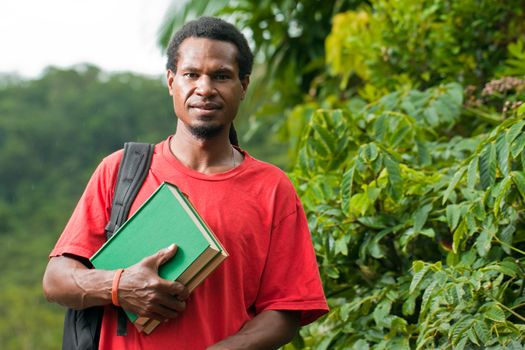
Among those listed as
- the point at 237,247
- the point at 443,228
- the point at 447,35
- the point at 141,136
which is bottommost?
the point at 141,136

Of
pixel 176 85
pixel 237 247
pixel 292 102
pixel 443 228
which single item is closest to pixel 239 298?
pixel 237 247

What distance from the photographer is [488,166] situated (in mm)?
2699

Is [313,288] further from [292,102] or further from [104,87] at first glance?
[104,87]

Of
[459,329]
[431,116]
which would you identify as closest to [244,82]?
[459,329]

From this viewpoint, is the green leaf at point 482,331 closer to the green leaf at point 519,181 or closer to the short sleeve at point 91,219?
the green leaf at point 519,181

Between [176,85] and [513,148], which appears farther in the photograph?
[513,148]

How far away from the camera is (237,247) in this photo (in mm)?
2219

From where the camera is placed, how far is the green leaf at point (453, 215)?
9.09 feet

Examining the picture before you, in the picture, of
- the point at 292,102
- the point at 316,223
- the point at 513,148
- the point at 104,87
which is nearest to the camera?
the point at 513,148

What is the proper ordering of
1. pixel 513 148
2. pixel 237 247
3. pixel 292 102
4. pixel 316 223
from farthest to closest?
pixel 292 102 < pixel 316 223 < pixel 513 148 < pixel 237 247

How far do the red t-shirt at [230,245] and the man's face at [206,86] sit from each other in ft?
0.40

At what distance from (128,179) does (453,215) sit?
106cm

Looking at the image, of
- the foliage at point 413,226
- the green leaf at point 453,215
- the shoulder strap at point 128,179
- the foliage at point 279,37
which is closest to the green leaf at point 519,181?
the foliage at point 413,226

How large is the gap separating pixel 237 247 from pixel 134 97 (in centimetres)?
3233
